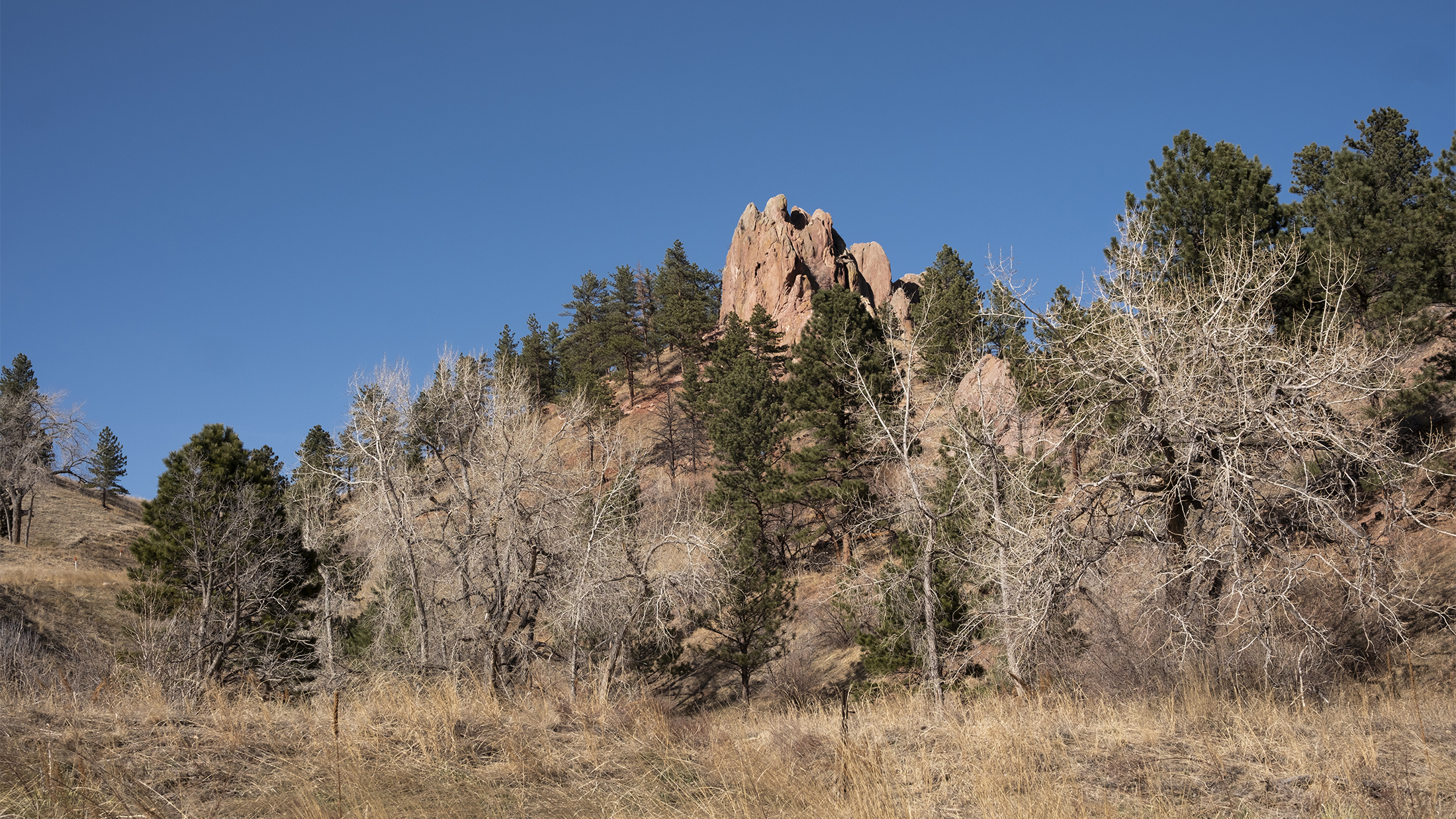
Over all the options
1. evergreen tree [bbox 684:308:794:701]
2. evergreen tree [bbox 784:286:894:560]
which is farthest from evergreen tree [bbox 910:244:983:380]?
evergreen tree [bbox 684:308:794:701]

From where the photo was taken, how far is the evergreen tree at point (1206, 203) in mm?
16484

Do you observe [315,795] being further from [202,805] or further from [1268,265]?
[1268,265]

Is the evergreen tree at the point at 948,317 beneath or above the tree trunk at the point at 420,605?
above

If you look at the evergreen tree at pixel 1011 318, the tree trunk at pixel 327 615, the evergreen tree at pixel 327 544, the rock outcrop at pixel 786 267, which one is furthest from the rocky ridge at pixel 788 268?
the evergreen tree at pixel 1011 318

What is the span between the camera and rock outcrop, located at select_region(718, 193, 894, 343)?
6950cm

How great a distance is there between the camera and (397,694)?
754cm

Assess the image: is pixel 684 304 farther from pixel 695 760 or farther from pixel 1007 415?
pixel 695 760

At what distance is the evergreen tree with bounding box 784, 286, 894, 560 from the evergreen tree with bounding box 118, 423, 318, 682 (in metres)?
16.2

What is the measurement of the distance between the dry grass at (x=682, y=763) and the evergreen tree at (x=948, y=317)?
5910mm

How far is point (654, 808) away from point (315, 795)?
2.03 meters

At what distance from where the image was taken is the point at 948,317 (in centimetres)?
3325

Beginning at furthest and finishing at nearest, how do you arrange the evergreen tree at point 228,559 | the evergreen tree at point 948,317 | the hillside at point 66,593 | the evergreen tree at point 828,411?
the evergreen tree at point 828,411, the hillside at point 66,593, the evergreen tree at point 228,559, the evergreen tree at point 948,317

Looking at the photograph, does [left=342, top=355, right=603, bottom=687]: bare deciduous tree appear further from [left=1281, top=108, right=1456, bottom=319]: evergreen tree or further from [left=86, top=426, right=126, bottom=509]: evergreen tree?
[left=86, top=426, right=126, bottom=509]: evergreen tree

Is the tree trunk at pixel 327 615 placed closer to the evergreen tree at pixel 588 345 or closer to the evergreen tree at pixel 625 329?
the evergreen tree at pixel 588 345
